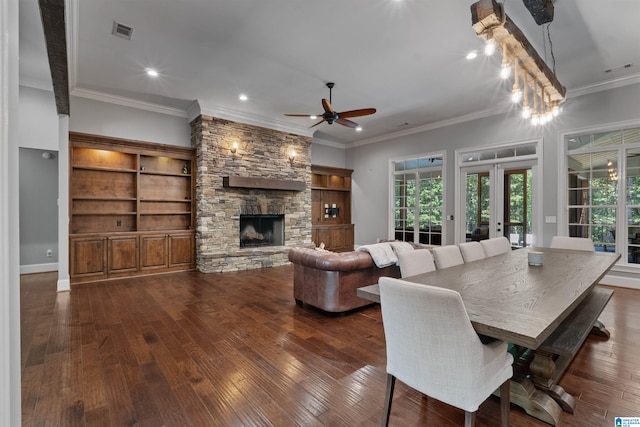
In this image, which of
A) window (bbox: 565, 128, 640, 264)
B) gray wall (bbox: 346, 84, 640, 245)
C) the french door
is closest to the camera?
window (bbox: 565, 128, 640, 264)

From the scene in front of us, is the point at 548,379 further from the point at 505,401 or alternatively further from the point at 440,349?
the point at 440,349

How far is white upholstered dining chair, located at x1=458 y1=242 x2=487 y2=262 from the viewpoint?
3105mm

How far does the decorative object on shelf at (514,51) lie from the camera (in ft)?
7.14

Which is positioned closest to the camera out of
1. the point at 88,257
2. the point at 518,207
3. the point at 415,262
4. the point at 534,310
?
the point at 534,310

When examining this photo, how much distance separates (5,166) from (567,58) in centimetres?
560

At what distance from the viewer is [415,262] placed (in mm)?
2551

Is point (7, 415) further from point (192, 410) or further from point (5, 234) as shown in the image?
point (192, 410)

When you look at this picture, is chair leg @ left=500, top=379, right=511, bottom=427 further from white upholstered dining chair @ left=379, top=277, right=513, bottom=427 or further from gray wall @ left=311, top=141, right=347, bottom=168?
gray wall @ left=311, top=141, right=347, bottom=168

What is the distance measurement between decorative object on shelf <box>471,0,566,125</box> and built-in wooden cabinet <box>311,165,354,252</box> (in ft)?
18.1

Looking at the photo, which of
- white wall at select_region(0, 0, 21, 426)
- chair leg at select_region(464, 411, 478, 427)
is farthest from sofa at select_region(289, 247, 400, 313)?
white wall at select_region(0, 0, 21, 426)

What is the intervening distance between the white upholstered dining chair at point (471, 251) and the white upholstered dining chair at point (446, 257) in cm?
13

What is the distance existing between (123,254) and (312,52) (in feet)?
14.9

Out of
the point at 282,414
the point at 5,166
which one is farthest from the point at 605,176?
the point at 5,166

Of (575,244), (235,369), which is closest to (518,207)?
(575,244)
